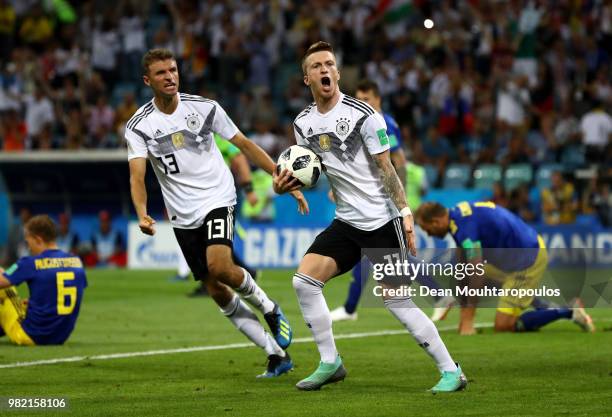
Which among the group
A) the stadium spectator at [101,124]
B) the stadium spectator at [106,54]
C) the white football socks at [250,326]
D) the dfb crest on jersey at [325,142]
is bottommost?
the white football socks at [250,326]

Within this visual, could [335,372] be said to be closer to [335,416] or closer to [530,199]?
[335,416]

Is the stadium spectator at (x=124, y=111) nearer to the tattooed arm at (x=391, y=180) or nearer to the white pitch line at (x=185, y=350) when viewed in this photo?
the white pitch line at (x=185, y=350)

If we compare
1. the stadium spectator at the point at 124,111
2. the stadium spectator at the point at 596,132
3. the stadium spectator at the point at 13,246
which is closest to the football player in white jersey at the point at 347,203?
the stadium spectator at the point at 596,132

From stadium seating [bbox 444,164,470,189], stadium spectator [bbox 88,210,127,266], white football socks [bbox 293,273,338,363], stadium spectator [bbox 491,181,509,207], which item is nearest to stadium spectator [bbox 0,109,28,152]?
stadium spectator [bbox 88,210,127,266]

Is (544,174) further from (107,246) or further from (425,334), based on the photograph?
(425,334)

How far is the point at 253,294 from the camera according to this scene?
9.20 m

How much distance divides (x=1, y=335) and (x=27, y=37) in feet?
58.8

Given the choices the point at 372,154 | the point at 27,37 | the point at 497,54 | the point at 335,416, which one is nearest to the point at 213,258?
the point at 372,154

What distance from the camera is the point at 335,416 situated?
7.14 metres

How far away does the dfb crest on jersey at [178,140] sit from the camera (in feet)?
30.3

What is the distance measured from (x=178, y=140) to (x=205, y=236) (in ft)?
2.39

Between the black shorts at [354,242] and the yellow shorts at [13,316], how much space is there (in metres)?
3.74

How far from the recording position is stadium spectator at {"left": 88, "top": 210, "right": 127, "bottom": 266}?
934 inches

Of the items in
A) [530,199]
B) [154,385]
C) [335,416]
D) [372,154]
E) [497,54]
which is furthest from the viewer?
[497,54]
